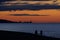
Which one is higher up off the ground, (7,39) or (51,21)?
(7,39)

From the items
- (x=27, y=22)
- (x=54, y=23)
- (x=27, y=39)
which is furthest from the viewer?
(x=27, y=22)

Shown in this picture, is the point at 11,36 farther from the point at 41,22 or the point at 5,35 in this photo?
the point at 41,22

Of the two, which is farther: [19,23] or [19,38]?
[19,23]

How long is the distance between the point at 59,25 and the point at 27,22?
1972 millimetres

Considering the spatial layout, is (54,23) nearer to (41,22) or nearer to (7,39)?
(41,22)

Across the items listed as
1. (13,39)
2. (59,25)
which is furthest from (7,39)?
(59,25)

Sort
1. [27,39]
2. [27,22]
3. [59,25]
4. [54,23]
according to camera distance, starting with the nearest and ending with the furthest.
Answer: [27,39]
[59,25]
[54,23]
[27,22]

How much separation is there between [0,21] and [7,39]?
206 inches

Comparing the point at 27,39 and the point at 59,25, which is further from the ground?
the point at 27,39

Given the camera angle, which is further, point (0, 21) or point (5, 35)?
point (0, 21)

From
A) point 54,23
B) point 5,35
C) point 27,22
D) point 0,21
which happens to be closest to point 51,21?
point 54,23

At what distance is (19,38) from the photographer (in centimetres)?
570

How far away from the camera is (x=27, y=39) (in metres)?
5.63

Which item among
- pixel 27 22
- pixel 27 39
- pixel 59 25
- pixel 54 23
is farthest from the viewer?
pixel 27 22
